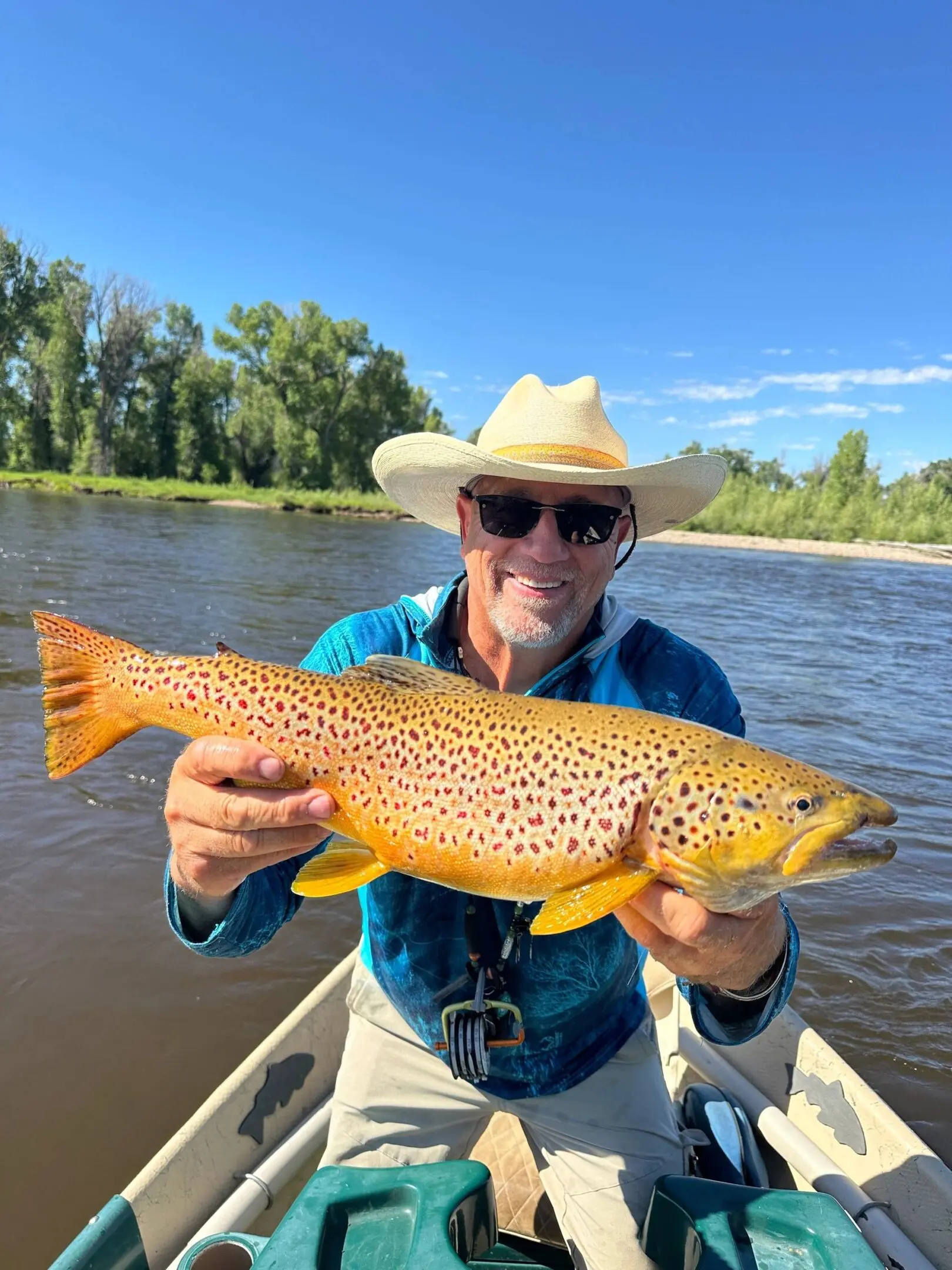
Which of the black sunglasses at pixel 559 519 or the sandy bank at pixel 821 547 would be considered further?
the sandy bank at pixel 821 547

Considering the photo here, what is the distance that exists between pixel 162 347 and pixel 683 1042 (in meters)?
65.2

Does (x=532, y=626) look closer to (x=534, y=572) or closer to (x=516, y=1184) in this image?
(x=534, y=572)

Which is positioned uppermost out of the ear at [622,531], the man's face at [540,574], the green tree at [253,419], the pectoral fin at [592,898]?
the green tree at [253,419]

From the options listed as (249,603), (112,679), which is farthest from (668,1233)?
(249,603)

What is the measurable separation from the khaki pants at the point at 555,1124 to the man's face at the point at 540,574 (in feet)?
5.16

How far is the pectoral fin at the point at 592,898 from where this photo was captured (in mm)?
1902

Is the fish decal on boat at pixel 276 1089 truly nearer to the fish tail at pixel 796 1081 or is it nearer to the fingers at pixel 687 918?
the fingers at pixel 687 918

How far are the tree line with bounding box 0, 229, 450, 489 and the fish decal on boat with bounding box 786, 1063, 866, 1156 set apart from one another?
2341 inches

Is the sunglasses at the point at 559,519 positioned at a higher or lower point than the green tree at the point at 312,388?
lower

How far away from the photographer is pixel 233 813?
202 centimetres

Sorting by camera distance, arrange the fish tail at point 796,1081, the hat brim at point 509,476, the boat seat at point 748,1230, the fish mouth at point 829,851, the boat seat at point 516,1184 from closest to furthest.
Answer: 1. the fish mouth at point 829,851
2. the boat seat at point 748,1230
3. the hat brim at point 509,476
4. the boat seat at point 516,1184
5. the fish tail at point 796,1081

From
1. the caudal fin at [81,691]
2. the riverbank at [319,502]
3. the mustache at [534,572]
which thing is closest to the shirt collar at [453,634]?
the mustache at [534,572]

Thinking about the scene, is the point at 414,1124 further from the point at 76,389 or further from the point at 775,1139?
the point at 76,389

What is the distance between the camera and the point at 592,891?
6.52 ft
